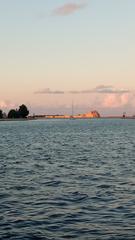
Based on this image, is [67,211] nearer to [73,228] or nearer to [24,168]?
[73,228]

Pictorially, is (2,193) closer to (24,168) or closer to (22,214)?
(22,214)

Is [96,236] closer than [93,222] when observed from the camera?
Yes

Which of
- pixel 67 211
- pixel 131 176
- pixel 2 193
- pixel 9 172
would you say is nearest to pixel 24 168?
pixel 9 172

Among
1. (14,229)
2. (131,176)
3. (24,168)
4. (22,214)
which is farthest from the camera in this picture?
(24,168)

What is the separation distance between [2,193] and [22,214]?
633cm

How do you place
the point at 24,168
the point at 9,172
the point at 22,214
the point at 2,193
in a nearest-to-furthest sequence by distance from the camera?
the point at 22,214
the point at 2,193
the point at 9,172
the point at 24,168

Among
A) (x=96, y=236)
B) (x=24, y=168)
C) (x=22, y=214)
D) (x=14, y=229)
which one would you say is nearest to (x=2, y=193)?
(x=22, y=214)

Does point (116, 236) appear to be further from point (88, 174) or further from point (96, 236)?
point (88, 174)

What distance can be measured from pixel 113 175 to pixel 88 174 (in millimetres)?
2358

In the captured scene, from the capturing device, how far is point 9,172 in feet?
129

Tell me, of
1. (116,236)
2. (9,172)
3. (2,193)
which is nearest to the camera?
(116,236)

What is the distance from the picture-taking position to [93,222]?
20.8 m

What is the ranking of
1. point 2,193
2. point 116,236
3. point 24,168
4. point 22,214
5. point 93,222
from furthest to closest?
point 24,168
point 2,193
point 22,214
point 93,222
point 116,236

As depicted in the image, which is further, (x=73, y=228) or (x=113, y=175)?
(x=113, y=175)
